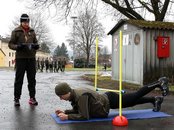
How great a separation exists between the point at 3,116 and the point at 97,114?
1.84 m

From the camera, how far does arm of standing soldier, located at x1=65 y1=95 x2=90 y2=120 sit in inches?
254

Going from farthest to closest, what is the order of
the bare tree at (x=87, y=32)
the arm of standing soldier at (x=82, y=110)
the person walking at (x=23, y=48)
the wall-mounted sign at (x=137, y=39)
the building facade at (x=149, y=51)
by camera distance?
the bare tree at (x=87, y=32) → the wall-mounted sign at (x=137, y=39) → the building facade at (x=149, y=51) → the person walking at (x=23, y=48) → the arm of standing soldier at (x=82, y=110)

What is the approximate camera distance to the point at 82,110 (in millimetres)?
6531

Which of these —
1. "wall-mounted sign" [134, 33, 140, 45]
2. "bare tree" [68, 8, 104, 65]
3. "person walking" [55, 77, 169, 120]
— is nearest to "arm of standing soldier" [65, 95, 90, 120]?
"person walking" [55, 77, 169, 120]

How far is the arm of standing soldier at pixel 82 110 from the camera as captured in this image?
21.1 feet

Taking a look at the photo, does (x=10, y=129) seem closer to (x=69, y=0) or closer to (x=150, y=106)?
(x=150, y=106)

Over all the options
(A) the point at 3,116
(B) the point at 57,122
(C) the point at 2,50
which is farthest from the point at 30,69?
(C) the point at 2,50

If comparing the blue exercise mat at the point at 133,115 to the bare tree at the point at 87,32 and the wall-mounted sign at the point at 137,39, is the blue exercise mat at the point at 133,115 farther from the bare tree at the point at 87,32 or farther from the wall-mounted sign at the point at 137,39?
the bare tree at the point at 87,32

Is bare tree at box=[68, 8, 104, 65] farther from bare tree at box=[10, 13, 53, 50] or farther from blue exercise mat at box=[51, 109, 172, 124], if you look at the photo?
blue exercise mat at box=[51, 109, 172, 124]

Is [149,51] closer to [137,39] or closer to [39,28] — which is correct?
[137,39]

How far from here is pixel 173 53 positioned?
16422 mm

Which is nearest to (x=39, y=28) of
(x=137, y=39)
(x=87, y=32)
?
(x=87, y=32)

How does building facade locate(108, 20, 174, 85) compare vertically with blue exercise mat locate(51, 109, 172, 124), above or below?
above

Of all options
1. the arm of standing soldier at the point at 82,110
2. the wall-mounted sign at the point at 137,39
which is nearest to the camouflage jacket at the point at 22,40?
the arm of standing soldier at the point at 82,110
